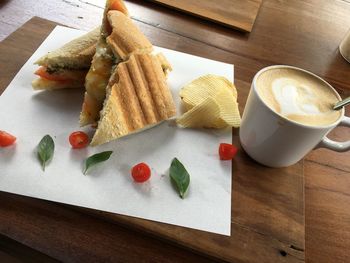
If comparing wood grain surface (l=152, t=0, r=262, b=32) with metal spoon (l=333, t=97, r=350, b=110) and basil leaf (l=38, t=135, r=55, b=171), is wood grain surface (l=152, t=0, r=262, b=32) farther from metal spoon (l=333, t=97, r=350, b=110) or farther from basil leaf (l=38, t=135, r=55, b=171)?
basil leaf (l=38, t=135, r=55, b=171)

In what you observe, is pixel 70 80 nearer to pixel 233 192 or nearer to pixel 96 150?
pixel 96 150

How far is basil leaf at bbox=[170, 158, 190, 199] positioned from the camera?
0.82 metres

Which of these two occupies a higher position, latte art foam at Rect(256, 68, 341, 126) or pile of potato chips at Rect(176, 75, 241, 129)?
latte art foam at Rect(256, 68, 341, 126)

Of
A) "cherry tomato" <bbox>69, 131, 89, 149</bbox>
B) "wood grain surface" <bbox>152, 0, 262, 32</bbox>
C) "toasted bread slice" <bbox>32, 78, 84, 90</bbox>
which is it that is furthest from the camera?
"wood grain surface" <bbox>152, 0, 262, 32</bbox>

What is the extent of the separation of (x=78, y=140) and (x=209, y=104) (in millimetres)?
379

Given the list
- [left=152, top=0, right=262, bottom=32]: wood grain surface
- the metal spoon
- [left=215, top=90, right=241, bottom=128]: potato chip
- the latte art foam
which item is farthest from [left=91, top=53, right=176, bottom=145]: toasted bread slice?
[left=152, top=0, right=262, bottom=32]: wood grain surface

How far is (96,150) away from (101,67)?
0.84 ft

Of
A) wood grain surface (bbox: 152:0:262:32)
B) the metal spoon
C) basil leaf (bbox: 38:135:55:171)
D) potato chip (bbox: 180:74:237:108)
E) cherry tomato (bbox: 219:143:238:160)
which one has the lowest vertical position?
basil leaf (bbox: 38:135:55:171)

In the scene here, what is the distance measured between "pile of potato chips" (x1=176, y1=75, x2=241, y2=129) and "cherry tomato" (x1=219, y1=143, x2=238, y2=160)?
10cm

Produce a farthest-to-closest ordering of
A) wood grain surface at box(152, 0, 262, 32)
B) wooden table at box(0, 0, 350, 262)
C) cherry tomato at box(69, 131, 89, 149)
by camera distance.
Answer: wood grain surface at box(152, 0, 262, 32)
cherry tomato at box(69, 131, 89, 149)
wooden table at box(0, 0, 350, 262)

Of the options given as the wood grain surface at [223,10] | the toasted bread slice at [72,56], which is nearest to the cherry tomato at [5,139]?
the toasted bread slice at [72,56]

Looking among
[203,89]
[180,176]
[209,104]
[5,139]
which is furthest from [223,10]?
[5,139]

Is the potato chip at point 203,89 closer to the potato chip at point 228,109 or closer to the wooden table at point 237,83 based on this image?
the potato chip at point 228,109

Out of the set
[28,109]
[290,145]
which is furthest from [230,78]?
[28,109]
